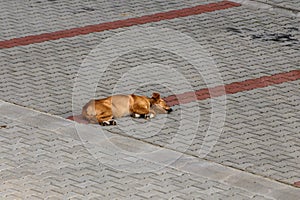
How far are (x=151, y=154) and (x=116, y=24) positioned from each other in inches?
226

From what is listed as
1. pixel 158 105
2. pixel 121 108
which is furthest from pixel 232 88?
pixel 121 108

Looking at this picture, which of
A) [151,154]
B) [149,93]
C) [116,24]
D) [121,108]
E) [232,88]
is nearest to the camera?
[151,154]

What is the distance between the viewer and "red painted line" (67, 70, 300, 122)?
14.0 m

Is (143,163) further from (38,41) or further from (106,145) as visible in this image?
(38,41)

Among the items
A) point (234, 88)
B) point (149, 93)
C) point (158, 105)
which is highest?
point (158, 105)

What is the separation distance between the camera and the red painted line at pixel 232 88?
46.0 ft

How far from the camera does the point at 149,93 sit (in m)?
14.2

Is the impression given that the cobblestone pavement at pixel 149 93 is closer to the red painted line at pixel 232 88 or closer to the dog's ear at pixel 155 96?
the red painted line at pixel 232 88

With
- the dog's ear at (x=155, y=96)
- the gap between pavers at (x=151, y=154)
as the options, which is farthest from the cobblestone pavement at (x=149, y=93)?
the dog's ear at (x=155, y=96)

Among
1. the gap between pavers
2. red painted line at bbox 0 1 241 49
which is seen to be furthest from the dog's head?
red painted line at bbox 0 1 241 49

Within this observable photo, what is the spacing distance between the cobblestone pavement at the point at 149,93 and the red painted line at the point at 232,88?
142 mm

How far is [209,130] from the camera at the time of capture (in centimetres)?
1296

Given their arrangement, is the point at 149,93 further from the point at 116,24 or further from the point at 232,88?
the point at 116,24

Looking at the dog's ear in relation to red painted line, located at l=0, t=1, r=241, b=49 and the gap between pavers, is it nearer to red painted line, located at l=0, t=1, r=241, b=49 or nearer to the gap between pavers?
the gap between pavers
